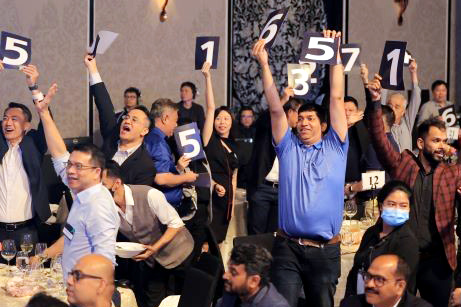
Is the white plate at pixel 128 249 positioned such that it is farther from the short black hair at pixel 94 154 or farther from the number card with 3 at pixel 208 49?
the number card with 3 at pixel 208 49

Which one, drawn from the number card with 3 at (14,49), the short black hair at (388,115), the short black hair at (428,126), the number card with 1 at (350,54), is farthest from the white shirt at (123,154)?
the short black hair at (388,115)

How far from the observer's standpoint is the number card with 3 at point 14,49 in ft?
22.0

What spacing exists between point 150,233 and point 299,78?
113 inches

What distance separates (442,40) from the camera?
45.8 feet

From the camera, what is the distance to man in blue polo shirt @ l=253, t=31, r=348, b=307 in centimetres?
528

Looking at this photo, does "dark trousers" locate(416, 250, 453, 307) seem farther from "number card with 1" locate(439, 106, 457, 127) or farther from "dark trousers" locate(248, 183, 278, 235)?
"number card with 1" locate(439, 106, 457, 127)

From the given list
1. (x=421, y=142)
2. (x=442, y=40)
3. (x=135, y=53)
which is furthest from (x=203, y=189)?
(x=442, y=40)

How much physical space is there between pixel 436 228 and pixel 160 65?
6.32m

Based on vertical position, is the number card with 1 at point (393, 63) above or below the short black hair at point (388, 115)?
above

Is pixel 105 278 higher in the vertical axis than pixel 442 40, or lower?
lower

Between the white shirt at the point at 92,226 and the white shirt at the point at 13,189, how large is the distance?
1.84 meters

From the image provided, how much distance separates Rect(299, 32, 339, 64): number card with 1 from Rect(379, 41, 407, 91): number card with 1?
181cm

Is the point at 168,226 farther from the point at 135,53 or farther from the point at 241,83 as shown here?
the point at 241,83

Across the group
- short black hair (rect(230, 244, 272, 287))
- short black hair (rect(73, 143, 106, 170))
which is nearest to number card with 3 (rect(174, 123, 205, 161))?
short black hair (rect(73, 143, 106, 170))
